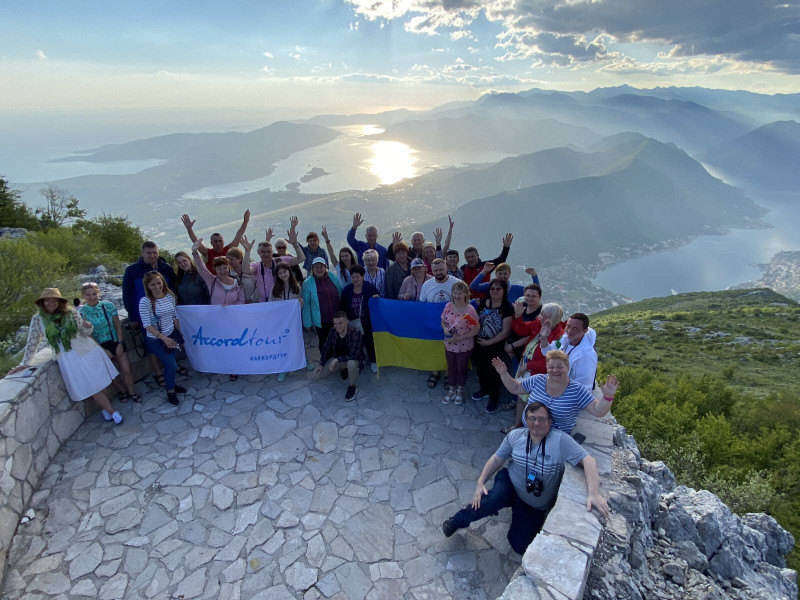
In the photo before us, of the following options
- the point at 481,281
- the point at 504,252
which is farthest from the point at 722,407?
the point at 481,281

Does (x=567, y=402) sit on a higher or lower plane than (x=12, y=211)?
lower

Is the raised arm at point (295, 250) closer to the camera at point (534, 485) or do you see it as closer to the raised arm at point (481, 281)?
the raised arm at point (481, 281)

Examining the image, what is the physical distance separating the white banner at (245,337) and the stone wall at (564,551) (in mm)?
5160

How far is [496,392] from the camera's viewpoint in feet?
22.7

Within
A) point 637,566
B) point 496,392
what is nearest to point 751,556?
point 637,566

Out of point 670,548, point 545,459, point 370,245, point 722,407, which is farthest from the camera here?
point 722,407

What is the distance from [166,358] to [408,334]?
13.8ft

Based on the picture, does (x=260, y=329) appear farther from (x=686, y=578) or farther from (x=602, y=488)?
(x=686, y=578)

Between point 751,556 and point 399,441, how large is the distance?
5.12 meters

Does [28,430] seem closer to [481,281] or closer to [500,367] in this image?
[500,367]

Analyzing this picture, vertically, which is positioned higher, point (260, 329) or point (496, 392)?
point (260, 329)

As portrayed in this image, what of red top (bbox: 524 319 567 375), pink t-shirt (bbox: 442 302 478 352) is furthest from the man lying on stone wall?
pink t-shirt (bbox: 442 302 478 352)

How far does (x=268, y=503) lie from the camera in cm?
539

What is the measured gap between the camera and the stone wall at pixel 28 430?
500cm
